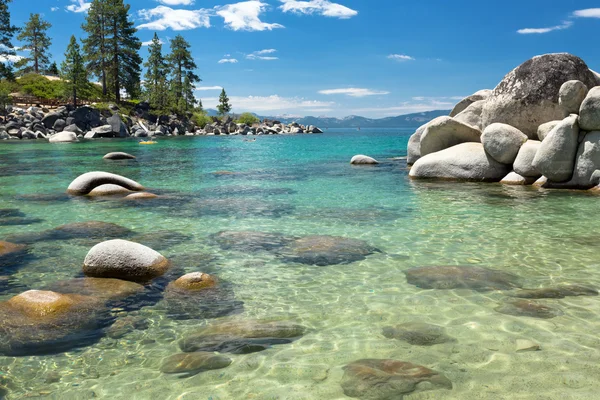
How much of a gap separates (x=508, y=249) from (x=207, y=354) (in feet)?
19.8

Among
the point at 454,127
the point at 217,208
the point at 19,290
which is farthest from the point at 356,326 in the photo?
the point at 454,127

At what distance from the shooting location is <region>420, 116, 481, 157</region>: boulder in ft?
63.5

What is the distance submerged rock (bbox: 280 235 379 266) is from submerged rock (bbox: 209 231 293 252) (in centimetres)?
31

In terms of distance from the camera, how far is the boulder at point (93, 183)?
1526 cm

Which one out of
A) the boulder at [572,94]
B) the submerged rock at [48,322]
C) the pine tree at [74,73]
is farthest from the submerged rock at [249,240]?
the pine tree at [74,73]

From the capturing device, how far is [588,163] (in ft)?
48.0

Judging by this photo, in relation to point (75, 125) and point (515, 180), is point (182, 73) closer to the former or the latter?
point (75, 125)

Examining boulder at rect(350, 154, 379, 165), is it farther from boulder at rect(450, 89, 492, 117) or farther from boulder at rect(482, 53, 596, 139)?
boulder at rect(482, 53, 596, 139)

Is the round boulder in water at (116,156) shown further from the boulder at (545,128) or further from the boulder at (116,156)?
the boulder at (545,128)

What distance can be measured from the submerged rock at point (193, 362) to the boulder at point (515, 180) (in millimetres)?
15080

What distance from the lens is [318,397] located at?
376 centimetres

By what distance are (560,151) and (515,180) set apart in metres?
2.11

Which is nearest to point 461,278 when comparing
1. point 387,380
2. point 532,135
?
point 387,380

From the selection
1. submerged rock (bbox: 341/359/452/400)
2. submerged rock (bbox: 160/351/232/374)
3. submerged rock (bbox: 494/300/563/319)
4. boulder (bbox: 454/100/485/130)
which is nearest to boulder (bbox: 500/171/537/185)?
boulder (bbox: 454/100/485/130)
